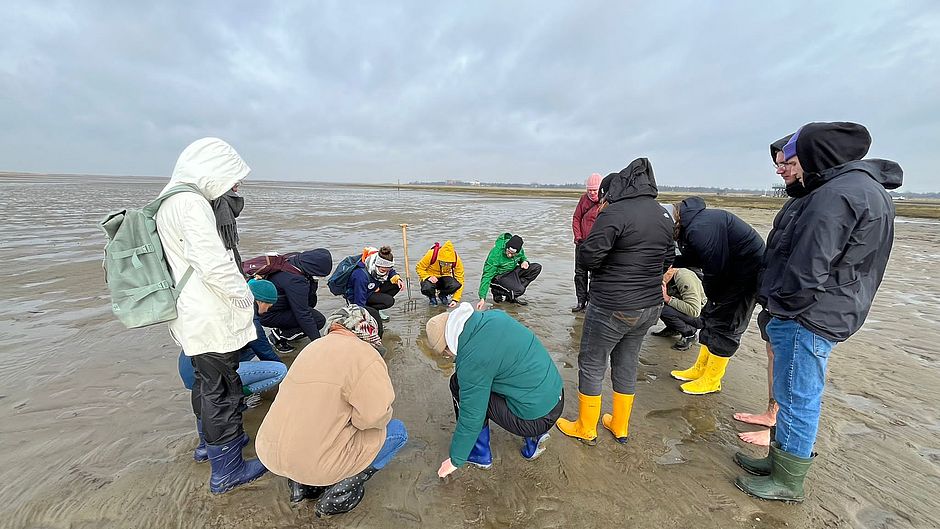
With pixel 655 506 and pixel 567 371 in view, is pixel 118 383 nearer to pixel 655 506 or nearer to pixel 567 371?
pixel 567 371

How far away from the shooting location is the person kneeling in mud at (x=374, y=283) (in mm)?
5398

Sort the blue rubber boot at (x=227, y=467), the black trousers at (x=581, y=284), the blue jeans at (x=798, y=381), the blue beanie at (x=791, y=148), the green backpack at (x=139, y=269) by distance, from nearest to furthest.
→ the green backpack at (x=139, y=269) → the blue jeans at (x=798, y=381) → the blue beanie at (x=791, y=148) → the blue rubber boot at (x=227, y=467) → the black trousers at (x=581, y=284)

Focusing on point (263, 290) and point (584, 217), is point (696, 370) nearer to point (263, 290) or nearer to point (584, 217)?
point (584, 217)

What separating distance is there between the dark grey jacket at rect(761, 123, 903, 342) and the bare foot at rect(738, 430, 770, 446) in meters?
1.45

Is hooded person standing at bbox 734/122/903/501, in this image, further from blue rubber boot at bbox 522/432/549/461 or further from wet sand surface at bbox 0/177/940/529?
blue rubber boot at bbox 522/432/549/461

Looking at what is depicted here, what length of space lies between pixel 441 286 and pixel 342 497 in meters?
4.52

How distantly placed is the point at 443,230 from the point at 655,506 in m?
14.1

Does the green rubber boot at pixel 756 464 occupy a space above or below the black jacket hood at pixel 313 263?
below

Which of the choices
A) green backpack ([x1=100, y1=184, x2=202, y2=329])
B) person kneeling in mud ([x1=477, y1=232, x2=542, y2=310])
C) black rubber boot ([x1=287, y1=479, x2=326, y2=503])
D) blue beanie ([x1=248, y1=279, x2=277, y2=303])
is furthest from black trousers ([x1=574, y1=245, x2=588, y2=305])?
green backpack ([x1=100, y1=184, x2=202, y2=329])

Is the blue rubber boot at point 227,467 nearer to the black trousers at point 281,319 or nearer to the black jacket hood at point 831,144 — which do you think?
the black trousers at point 281,319

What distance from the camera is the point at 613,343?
302 centimetres

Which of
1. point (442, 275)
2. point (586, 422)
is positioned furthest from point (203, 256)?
point (442, 275)

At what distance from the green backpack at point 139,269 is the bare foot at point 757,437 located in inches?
181

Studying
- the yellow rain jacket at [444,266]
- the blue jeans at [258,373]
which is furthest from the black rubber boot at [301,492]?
the yellow rain jacket at [444,266]
